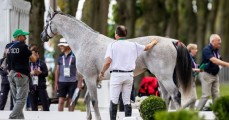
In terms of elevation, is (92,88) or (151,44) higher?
(151,44)

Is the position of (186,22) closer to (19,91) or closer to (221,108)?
(19,91)

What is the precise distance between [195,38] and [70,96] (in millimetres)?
31714

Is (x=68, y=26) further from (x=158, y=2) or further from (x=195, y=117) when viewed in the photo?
(x=158, y=2)

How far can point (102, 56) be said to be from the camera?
17125 millimetres

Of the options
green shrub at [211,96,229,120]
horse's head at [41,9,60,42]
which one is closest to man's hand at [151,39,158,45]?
horse's head at [41,9,60,42]

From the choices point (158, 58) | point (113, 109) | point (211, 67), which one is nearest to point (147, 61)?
point (158, 58)

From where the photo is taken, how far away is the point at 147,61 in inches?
677

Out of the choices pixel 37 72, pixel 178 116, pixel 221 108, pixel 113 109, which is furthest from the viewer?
pixel 37 72

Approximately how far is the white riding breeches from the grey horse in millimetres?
1590

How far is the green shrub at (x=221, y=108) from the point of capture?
12.0 m

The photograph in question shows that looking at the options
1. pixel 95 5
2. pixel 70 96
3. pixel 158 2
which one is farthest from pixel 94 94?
pixel 158 2

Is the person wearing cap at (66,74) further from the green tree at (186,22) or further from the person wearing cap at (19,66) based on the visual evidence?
the green tree at (186,22)

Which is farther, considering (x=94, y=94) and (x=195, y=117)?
(x=94, y=94)

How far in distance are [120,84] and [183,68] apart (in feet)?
8.63
